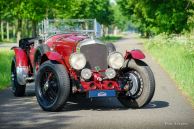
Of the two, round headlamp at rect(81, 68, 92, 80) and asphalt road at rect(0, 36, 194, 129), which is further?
round headlamp at rect(81, 68, 92, 80)

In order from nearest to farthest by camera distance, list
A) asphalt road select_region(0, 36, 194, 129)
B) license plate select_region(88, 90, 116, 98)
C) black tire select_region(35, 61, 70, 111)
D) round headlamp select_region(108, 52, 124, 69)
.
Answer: asphalt road select_region(0, 36, 194, 129) < black tire select_region(35, 61, 70, 111) < license plate select_region(88, 90, 116, 98) < round headlamp select_region(108, 52, 124, 69)

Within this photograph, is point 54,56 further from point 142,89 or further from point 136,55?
point 142,89

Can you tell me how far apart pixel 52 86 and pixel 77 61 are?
70cm

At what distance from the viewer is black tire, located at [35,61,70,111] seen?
9.92 m

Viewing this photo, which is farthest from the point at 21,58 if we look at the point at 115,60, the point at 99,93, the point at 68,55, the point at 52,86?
the point at 99,93

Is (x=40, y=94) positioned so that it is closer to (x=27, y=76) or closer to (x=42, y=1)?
(x=27, y=76)

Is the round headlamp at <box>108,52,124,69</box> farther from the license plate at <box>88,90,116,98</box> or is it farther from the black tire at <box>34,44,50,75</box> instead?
the black tire at <box>34,44,50,75</box>

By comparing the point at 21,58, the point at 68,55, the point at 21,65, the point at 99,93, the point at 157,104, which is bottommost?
the point at 157,104

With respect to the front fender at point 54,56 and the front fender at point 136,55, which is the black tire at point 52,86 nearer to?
the front fender at point 54,56

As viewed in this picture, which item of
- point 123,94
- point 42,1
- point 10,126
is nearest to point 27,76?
point 123,94

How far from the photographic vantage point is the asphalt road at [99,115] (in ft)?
28.5

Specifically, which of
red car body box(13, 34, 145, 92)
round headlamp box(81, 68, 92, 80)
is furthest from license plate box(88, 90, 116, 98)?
round headlamp box(81, 68, 92, 80)

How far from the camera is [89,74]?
10.2 metres

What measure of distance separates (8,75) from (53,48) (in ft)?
20.1
